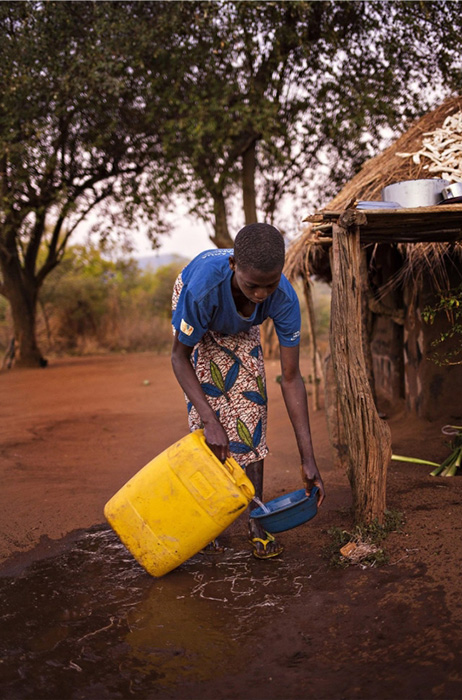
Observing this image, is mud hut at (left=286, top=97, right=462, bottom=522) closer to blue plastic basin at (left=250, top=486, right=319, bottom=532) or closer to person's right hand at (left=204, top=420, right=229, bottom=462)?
blue plastic basin at (left=250, top=486, right=319, bottom=532)

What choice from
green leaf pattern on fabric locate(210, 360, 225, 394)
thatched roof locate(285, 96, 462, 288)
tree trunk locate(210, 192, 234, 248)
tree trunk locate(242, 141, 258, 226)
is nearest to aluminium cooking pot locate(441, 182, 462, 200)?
thatched roof locate(285, 96, 462, 288)

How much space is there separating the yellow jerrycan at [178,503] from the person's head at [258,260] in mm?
637

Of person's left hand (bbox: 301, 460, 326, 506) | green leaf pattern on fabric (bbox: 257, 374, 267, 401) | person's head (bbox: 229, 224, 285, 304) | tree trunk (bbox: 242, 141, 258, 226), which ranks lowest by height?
person's left hand (bbox: 301, 460, 326, 506)

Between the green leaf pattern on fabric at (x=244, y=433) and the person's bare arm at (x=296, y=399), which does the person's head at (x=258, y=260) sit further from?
the green leaf pattern on fabric at (x=244, y=433)

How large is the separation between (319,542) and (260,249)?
146cm

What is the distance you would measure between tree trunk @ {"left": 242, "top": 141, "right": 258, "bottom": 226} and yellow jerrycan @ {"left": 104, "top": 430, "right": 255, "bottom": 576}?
6939 millimetres

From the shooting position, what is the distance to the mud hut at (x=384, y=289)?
2898mm

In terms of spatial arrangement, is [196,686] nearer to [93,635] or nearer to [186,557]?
[93,635]

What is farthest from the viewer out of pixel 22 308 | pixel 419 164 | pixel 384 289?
pixel 22 308

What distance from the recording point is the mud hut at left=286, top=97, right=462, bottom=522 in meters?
2.90

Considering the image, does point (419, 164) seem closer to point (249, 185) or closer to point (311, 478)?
point (311, 478)

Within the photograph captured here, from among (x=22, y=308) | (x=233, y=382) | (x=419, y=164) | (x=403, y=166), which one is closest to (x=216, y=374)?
(x=233, y=382)

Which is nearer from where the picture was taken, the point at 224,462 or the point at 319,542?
the point at 224,462

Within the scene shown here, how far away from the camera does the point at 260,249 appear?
2307mm
